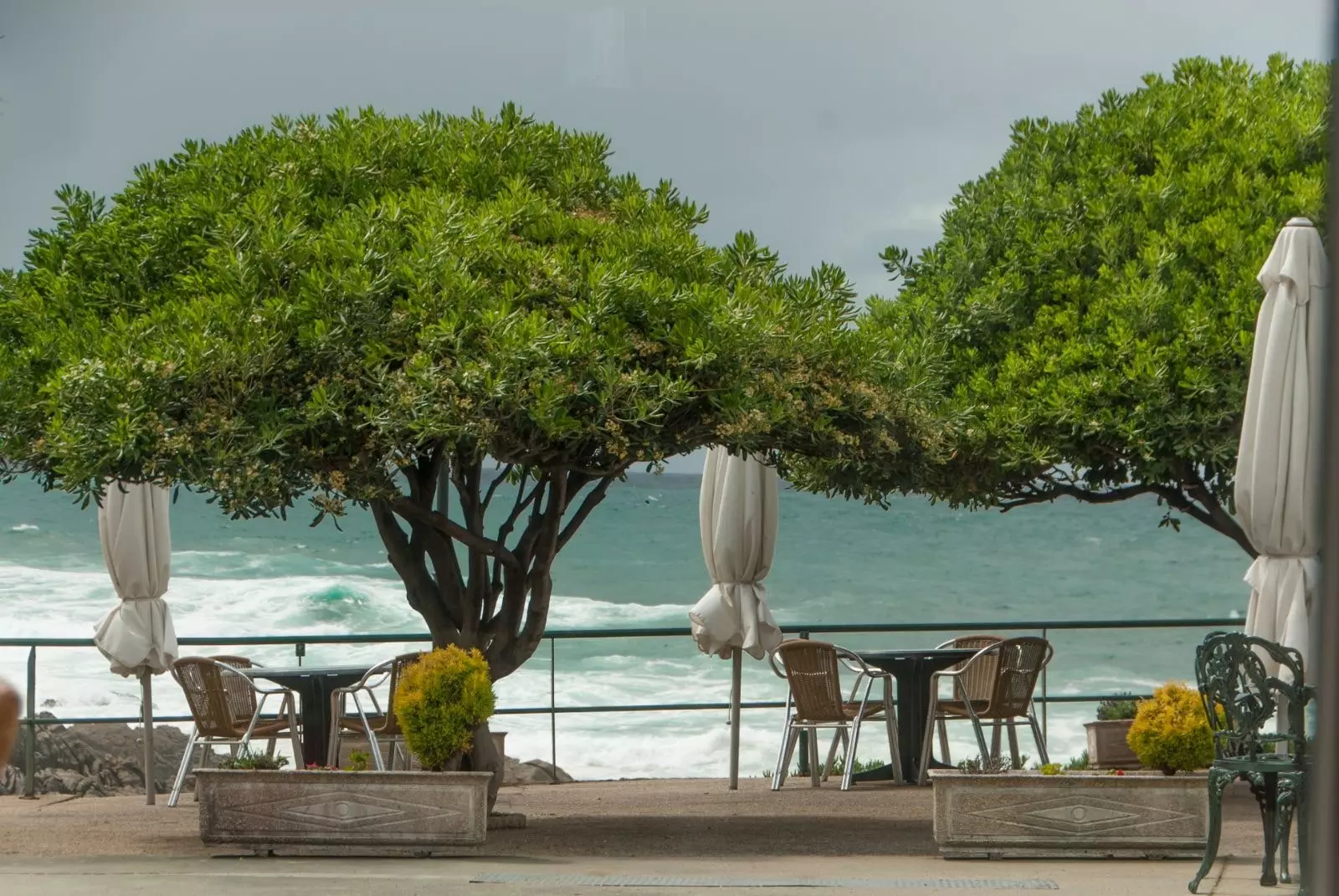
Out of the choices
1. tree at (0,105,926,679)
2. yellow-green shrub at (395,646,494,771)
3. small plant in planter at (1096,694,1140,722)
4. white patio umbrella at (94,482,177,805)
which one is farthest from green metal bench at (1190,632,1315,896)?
white patio umbrella at (94,482,177,805)

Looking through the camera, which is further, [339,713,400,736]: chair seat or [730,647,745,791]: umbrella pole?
[730,647,745,791]: umbrella pole

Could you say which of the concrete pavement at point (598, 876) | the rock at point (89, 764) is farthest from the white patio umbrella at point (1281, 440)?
the rock at point (89, 764)

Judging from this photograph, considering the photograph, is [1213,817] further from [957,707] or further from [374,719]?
Result: [374,719]

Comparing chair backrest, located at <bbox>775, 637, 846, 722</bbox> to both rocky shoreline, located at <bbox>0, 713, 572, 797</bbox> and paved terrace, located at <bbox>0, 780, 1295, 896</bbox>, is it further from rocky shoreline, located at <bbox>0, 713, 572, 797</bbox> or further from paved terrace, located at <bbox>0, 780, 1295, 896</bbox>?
rocky shoreline, located at <bbox>0, 713, 572, 797</bbox>

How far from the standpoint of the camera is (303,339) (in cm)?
574

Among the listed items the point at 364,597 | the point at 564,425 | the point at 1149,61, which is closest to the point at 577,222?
the point at 564,425

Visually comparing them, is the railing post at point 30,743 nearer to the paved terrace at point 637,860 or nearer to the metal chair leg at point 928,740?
the paved terrace at point 637,860

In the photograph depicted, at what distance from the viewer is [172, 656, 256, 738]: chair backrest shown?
7363 mm

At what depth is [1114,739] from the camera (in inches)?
343

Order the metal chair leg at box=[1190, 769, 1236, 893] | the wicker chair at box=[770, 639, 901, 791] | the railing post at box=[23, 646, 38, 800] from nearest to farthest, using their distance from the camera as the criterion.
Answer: the metal chair leg at box=[1190, 769, 1236, 893]
the wicker chair at box=[770, 639, 901, 791]
the railing post at box=[23, 646, 38, 800]

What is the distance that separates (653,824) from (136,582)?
3101 millimetres

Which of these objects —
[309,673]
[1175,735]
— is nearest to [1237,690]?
[1175,735]

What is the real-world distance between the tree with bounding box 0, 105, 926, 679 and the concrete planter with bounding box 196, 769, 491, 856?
1100 mm

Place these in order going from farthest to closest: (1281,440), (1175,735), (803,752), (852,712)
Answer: (803,752) → (852,712) → (1281,440) → (1175,735)
